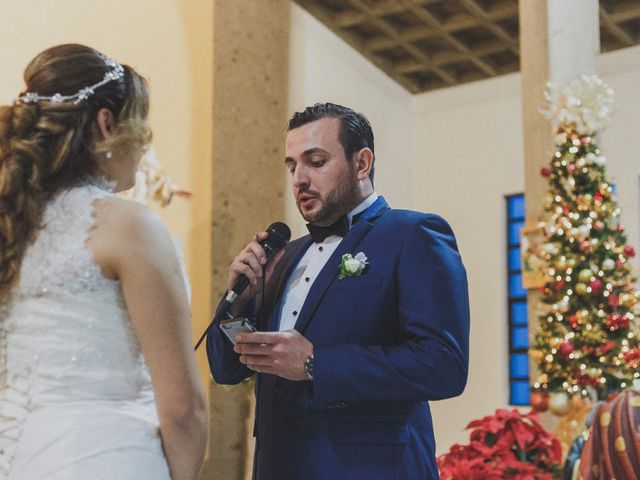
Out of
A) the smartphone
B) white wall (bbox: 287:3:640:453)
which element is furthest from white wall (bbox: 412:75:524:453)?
the smartphone

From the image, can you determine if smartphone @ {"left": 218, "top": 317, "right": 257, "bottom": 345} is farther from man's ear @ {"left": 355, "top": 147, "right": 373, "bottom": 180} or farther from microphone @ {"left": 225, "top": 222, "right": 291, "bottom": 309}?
man's ear @ {"left": 355, "top": 147, "right": 373, "bottom": 180}

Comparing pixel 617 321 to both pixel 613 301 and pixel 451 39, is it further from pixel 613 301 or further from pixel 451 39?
pixel 451 39

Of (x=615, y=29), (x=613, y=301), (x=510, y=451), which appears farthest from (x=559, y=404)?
(x=615, y=29)

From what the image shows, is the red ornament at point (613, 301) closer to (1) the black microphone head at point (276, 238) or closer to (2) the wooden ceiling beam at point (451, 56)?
(1) the black microphone head at point (276, 238)

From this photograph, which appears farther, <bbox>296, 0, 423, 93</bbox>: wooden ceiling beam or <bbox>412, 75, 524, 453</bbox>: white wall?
<bbox>412, 75, 524, 453</bbox>: white wall

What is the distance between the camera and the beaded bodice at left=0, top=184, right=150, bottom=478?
5.55 ft

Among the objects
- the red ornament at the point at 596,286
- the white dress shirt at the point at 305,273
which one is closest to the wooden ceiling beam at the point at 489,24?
the red ornament at the point at 596,286

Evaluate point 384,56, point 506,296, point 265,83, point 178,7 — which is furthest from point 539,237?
point 384,56

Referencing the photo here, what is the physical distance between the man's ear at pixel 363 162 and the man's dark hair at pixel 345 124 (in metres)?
0.01

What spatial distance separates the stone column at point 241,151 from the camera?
6.60m

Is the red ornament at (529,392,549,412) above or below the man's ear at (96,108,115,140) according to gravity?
below

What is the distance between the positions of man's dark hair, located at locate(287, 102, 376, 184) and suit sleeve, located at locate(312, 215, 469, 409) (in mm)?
390

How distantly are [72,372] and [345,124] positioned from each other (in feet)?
3.47

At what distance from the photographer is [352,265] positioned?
224 cm
